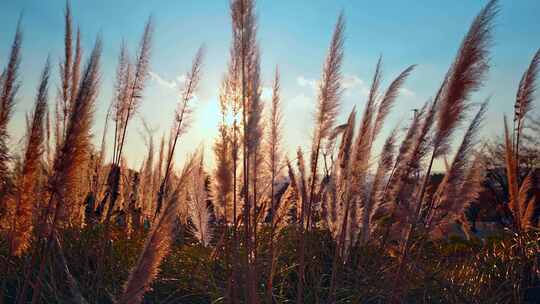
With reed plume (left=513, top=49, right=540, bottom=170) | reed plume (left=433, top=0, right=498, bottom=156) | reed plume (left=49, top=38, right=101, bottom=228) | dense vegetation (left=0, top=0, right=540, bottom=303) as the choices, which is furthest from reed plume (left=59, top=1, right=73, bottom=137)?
reed plume (left=513, top=49, right=540, bottom=170)

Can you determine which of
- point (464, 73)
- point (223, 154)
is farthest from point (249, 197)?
point (464, 73)

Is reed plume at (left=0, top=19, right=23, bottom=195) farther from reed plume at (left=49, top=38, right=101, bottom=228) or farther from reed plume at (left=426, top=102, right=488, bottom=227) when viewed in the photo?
reed plume at (left=426, top=102, right=488, bottom=227)

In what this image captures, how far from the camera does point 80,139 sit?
5.23ft

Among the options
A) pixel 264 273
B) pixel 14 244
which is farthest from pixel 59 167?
pixel 264 273

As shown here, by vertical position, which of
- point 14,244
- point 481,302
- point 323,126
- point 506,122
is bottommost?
point 481,302

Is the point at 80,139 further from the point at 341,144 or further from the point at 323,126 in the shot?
the point at 341,144

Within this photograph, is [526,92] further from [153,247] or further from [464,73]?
[153,247]

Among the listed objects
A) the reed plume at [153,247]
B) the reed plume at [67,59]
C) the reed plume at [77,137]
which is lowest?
the reed plume at [153,247]

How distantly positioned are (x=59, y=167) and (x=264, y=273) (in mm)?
2654

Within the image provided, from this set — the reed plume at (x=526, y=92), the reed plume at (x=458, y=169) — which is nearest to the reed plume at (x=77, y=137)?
the reed plume at (x=458, y=169)

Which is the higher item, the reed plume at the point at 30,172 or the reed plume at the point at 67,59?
the reed plume at the point at 67,59

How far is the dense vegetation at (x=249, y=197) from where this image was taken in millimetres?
1799

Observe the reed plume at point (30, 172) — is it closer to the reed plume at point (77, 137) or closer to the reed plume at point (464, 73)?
the reed plume at point (77, 137)

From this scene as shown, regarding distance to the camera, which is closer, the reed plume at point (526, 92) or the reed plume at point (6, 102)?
the reed plume at point (6, 102)
